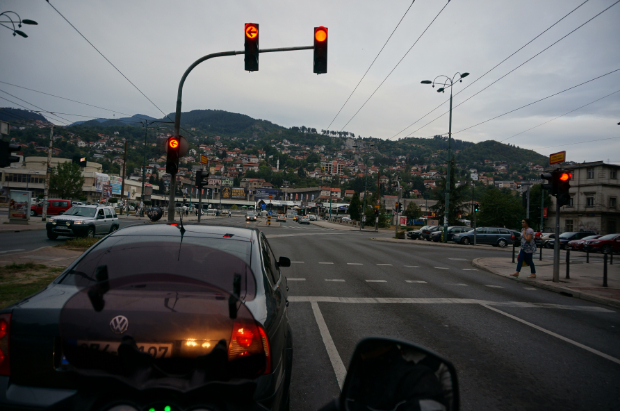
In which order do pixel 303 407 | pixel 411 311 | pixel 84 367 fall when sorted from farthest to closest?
1. pixel 411 311
2. pixel 303 407
3. pixel 84 367

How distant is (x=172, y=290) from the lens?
2.29 metres

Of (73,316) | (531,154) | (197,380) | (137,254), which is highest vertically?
(531,154)

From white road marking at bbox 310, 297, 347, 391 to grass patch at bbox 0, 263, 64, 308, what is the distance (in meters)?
4.55

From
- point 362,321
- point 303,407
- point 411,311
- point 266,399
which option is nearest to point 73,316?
point 266,399

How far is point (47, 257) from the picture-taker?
11734 mm

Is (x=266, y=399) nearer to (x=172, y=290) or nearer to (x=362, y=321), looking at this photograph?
Answer: (x=172, y=290)

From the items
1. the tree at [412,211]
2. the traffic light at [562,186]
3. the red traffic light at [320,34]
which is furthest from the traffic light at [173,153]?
the tree at [412,211]

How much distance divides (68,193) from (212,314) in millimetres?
65444

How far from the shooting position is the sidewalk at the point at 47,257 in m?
10.5

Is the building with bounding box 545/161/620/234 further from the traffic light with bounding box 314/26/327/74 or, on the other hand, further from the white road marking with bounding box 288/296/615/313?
the traffic light with bounding box 314/26/327/74

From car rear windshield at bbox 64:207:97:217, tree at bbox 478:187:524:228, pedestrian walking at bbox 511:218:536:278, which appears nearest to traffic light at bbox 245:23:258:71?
pedestrian walking at bbox 511:218:536:278

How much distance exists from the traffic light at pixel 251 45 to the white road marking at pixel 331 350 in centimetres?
693

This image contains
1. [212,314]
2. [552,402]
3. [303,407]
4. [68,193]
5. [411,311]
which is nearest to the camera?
[212,314]

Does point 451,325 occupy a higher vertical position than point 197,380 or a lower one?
lower
